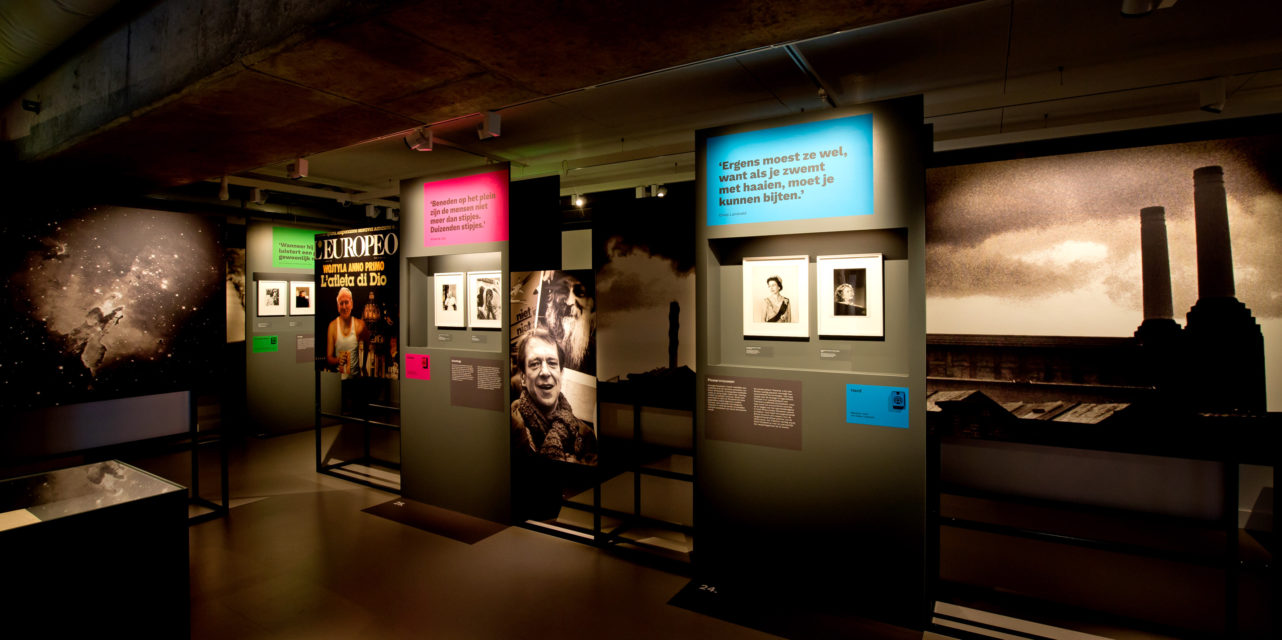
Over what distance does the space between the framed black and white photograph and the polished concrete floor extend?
349cm

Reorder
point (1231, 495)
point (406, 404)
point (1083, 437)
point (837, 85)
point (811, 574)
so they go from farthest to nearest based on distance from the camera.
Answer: point (406, 404), point (837, 85), point (811, 574), point (1083, 437), point (1231, 495)

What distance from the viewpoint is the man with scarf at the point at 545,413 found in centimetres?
411

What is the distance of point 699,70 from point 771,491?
2.92m

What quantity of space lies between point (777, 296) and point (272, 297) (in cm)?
705

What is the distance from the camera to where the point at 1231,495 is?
2.67m

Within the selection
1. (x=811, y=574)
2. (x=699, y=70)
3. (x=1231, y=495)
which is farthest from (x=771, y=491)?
(x=699, y=70)

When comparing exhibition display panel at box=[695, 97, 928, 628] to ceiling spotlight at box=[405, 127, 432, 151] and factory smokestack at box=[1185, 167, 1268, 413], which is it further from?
ceiling spotlight at box=[405, 127, 432, 151]

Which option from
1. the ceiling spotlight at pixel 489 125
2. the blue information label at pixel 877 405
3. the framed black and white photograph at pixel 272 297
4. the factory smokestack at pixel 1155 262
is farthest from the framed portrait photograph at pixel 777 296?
the framed black and white photograph at pixel 272 297

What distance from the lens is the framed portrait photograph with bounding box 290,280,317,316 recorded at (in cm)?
767

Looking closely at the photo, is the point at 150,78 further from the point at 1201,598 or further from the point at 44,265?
the point at 1201,598

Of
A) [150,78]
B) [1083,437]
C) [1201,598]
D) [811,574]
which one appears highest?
[150,78]

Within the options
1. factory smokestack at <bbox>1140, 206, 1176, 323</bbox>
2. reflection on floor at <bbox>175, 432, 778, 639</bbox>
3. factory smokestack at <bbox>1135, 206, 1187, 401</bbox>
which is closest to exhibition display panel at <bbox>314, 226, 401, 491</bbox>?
reflection on floor at <bbox>175, 432, 778, 639</bbox>

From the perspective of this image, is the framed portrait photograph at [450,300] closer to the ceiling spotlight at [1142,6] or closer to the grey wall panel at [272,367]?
the grey wall panel at [272,367]

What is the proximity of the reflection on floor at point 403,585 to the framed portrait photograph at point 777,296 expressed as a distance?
65.1 inches
